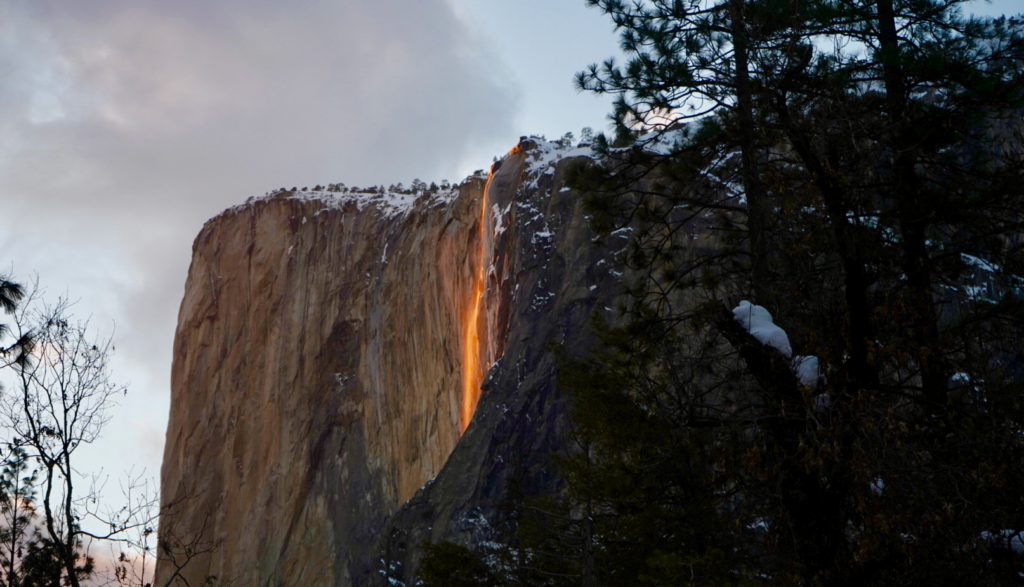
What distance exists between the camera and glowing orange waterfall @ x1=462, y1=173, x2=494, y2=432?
34156 millimetres

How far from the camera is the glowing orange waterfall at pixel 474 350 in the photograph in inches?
1345

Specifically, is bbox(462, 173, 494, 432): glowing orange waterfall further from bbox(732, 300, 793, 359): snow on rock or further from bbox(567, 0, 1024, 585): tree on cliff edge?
bbox(732, 300, 793, 359): snow on rock

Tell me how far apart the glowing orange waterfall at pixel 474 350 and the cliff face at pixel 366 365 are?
20 centimetres

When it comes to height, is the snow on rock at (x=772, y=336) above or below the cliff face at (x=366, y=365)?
below

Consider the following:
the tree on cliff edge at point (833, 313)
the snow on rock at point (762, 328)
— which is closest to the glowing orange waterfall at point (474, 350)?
the tree on cliff edge at point (833, 313)

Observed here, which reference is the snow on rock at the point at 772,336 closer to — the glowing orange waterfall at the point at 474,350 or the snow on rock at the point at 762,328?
the snow on rock at the point at 762,328

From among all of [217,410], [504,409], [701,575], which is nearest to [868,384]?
[701,575]

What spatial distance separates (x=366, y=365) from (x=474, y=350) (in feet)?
28.6

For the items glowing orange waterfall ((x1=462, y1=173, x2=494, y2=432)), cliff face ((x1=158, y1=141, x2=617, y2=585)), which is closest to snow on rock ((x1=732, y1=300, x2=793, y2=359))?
cliff face ((x1=158, y1=141, x2=617, y2=585))

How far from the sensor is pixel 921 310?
791cm

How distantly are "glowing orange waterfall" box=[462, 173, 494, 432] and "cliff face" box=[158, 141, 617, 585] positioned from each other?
20 centimetres

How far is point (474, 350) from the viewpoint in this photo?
35375 millimetres

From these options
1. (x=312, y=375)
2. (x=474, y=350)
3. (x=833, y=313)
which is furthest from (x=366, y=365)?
(x=833, y=313)

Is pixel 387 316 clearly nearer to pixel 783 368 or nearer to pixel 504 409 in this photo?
pixel 504 409
